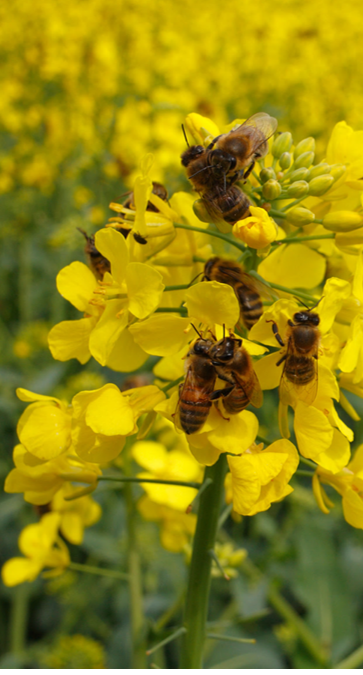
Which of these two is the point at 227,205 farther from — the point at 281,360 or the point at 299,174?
the point at 281,360

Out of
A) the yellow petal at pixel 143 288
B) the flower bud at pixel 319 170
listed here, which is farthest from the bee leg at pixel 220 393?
the flower bud at pixel 319 170

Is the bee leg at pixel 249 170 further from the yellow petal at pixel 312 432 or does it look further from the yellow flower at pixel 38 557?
the yellow flower at pixel 38 557

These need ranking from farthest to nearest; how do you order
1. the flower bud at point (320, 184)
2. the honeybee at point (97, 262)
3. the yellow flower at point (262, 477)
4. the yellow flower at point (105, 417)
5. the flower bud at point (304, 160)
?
1. the honeybee at point (97, 262)
2. the flower bud at point (304, 160)
3. the flower bud at point (320, 184)
4. the yellow flower at point (105, 417)
5. the yellow flower at point (262, 477)

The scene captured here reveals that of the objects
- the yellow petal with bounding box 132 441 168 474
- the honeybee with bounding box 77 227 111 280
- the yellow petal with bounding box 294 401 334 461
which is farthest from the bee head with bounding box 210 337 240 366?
the yellow petal with bounding box 132 441 168 474

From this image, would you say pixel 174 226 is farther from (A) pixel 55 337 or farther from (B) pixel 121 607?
(B) pixel 121 607


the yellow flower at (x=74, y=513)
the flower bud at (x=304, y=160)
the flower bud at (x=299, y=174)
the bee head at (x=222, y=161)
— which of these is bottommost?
the yellow flower at (x=74, y=513)

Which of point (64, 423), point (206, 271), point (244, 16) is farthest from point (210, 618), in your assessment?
point (244, 16)

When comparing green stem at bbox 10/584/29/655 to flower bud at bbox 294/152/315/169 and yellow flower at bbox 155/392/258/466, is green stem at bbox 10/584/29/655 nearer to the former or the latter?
yellow flower at bbox 155/392/258/466
